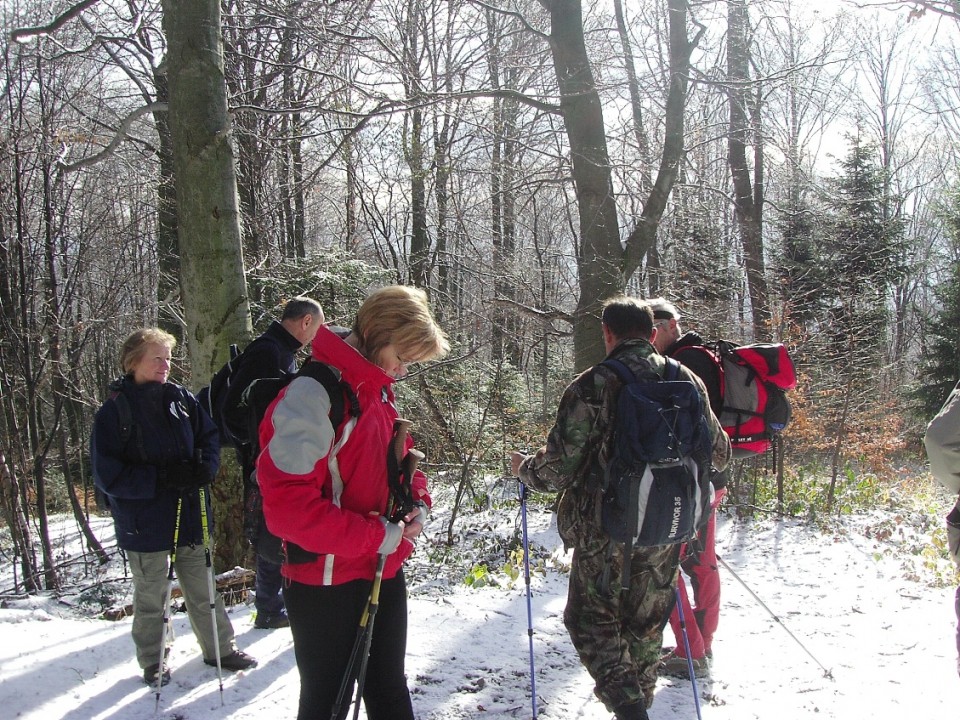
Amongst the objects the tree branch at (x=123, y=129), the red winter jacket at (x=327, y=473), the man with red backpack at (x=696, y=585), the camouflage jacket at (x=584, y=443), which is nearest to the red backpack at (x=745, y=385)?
the man with red backpack at (x=696, y=585)

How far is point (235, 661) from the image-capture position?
3.63 m

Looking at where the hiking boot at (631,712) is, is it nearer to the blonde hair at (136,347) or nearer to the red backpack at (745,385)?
the red backpack at (745,385)

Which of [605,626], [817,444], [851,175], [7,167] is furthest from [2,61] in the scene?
[851,175]

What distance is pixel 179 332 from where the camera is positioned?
11.5 meters

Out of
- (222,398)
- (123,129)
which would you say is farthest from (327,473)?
(123,129)

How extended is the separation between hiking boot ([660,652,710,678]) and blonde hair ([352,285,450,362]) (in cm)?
269

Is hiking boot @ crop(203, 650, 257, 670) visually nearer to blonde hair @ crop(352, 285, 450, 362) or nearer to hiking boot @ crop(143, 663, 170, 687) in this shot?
hiking boot @ crop(143, 663, 170, 687)

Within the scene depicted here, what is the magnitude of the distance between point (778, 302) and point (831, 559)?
4.48m

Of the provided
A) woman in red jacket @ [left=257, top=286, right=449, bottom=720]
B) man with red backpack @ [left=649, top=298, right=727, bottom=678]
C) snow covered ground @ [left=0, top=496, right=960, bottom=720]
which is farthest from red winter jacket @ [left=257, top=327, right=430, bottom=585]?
man with red backpack @ [left=649, top=298, right=727, bottom=678]

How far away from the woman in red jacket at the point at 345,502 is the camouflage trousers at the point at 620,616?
90 cm

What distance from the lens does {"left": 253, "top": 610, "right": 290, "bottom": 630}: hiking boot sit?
415 cm

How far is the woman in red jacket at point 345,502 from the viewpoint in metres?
2.07

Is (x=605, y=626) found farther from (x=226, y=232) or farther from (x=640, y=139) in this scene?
(x=640, y=139)

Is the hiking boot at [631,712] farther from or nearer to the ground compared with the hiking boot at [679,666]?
farther from the ground
